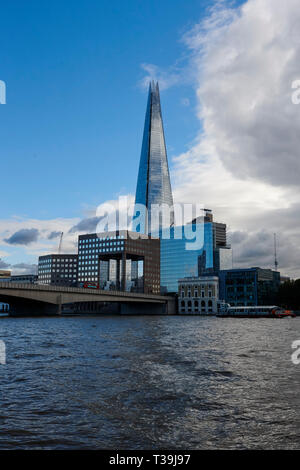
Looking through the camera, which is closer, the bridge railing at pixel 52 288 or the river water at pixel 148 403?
the river water at pixel 148 403

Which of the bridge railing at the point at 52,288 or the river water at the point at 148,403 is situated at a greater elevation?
the bridge railing at the point at 52,288

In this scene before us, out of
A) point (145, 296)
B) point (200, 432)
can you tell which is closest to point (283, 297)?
point (145, 296)

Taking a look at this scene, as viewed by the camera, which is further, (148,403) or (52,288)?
(52,288)

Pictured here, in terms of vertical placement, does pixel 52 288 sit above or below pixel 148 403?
above

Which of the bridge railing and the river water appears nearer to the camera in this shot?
the river water

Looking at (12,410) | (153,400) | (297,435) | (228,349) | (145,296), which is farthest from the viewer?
(145,296)

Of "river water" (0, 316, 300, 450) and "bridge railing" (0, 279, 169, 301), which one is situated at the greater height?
"bridge railing" (0, 279, 169, 301)

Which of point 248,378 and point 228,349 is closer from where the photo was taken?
point 248,378

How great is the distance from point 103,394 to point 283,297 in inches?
7188

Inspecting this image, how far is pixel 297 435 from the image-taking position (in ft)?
45.4
